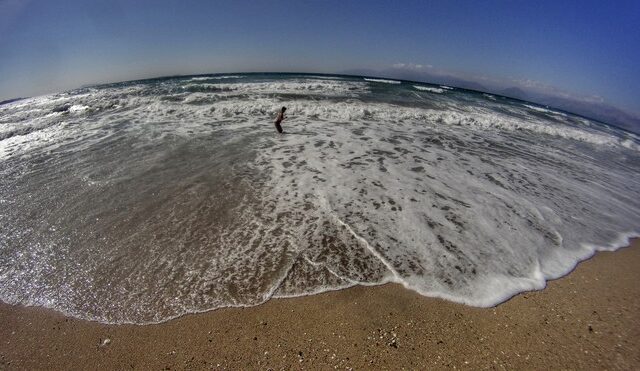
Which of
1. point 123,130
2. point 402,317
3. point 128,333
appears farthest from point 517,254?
point 123,130

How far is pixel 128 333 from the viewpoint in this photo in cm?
349

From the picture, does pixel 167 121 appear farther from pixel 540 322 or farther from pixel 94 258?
pixel 540 322

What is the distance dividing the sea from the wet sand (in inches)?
8.6

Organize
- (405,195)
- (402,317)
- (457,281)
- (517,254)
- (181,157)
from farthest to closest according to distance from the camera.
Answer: (181,157) < (405,195) < (517,254) < (457,281) < (402,317)

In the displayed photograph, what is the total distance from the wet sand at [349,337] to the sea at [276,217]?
0.22 m

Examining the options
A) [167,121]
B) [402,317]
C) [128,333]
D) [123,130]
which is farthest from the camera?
[167,121]

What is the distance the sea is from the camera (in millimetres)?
4281

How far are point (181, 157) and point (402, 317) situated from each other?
26.5 ft

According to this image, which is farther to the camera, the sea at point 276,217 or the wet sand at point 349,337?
the sea at point 276,217

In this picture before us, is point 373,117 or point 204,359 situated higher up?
point 373,117

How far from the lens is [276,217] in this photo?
5930 mm

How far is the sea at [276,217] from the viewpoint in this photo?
428 centimetres

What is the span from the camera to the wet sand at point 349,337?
3.22 meters

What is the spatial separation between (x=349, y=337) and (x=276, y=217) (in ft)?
9.70
